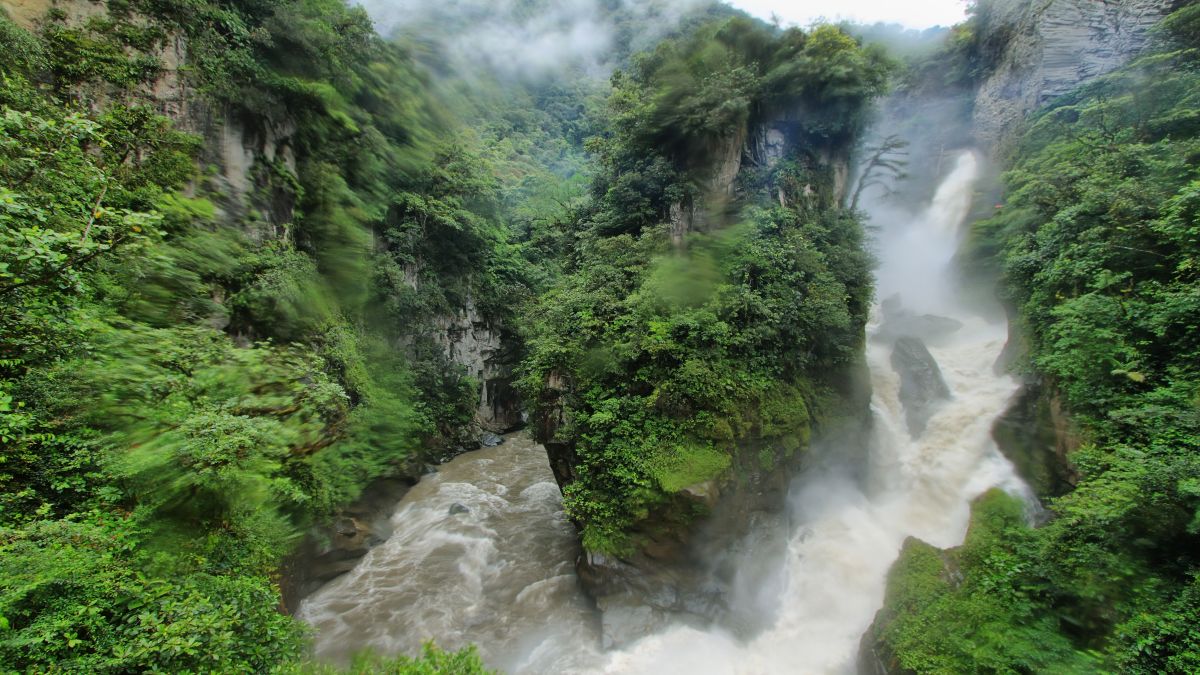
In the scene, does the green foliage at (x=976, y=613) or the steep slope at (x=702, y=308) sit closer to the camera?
the green foliage at (x=976, y=613)

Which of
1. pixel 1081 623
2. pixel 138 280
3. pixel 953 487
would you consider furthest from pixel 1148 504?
pixel 138 280

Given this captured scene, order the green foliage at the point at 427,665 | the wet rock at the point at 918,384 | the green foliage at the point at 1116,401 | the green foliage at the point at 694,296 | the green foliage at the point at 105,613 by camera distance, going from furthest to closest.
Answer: the wet rock at the point at 918,384 < the green foliage at the point at 694,296 < the green foliage at the point at 1116,401 < the green foliage at the point at 427,665 < the green foliage at the point at 105,613

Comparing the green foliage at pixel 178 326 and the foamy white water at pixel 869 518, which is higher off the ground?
the green foliage at pixel 178 326

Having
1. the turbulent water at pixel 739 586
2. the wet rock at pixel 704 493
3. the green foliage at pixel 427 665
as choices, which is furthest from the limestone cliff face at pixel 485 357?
the green foliage at pixel 427 665

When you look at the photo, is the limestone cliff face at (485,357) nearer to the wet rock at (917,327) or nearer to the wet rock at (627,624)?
the wet rock at (627,624)

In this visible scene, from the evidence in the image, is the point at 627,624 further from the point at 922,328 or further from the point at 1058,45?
the point at 1058,45

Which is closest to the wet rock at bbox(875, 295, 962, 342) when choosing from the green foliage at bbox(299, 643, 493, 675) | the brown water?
the brown water
